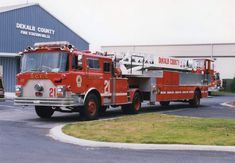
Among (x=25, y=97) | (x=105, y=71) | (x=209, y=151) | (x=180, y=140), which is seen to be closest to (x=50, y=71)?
(x=25, y=97)

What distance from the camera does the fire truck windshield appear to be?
17484 millimetres

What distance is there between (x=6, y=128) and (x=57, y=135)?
89.9 inches

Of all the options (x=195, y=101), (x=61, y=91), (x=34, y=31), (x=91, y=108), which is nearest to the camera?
(x=61, y=91)

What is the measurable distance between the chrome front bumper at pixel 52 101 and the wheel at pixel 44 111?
139 centimetres

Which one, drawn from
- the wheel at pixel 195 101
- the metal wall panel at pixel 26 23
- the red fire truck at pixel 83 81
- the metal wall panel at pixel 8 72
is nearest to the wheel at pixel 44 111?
the red fire truck at pixel 83 81

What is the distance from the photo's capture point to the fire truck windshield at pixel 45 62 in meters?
17.5

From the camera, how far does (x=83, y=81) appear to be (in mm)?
18062

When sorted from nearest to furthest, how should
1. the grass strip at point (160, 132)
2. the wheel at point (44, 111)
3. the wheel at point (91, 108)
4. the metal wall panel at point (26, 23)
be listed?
the grass strip at point (160, 132), the wheel at point (91, 108), the wheel at point (44, 111), the metal wall panel at point (26, 23)

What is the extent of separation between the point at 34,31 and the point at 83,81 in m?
23.8

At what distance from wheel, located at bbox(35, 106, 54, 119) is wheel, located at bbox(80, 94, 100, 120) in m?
1.83

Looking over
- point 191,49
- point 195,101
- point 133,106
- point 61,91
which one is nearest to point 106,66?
point 133,106

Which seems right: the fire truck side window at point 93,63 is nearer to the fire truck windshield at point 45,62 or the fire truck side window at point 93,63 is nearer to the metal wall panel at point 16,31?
the fire truck windshield at point 45,62

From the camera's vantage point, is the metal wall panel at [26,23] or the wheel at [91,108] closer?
the wheel at [91,108]

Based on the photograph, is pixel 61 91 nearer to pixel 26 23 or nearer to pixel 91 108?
pixel 91 108
